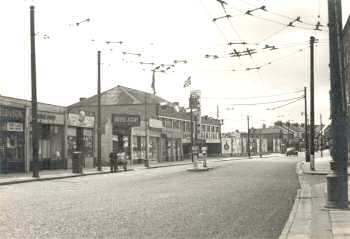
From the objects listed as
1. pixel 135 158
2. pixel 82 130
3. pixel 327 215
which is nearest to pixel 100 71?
pixel 82 130

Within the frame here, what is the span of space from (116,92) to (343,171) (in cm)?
7433

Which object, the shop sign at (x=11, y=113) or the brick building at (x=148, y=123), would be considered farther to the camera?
the brick building at (x=148, y=123)

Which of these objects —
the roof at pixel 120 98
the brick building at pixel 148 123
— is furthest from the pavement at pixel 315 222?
the roof at pixel 120 98

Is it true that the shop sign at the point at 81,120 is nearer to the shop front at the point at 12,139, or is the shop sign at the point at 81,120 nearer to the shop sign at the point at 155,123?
the shop front at the point at 12,139

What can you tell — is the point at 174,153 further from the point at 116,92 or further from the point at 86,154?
the point at 86,154

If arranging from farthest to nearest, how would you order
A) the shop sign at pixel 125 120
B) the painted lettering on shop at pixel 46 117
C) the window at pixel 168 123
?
the window at pixel 168 123 < the shop sign at pixel 125 120 < the painted lettering on shop at pixel 46 117

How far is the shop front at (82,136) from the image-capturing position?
49125 mm

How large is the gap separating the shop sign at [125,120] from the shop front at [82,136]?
7911 mm

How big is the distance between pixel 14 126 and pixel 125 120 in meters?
23.8

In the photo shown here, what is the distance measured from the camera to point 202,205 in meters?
16.3

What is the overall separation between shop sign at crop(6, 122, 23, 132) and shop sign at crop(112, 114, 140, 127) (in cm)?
2153

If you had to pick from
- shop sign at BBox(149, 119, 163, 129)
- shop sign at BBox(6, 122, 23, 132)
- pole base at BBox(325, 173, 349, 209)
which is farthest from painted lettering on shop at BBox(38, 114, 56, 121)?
pole base at BBox(325, 173, 349, 209)

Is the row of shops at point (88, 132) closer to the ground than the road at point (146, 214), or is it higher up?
higher up

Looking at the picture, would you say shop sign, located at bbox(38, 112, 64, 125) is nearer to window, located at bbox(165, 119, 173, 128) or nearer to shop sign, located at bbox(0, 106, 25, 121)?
shop sign, located at bbox(0, 106, 25, 121)
